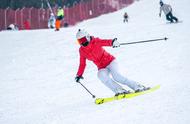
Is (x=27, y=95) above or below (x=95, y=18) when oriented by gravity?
below

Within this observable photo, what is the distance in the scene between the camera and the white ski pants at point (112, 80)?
744cm

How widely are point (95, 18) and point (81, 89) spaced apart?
29086 mm

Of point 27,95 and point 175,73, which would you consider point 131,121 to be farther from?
point 27,95

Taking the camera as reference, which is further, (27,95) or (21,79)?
(21,79)

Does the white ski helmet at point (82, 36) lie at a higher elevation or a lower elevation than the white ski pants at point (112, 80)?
higher

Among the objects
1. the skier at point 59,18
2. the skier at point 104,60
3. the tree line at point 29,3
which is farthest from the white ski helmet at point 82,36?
the tree line at point 29,3

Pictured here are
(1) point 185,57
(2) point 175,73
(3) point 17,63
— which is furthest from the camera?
(3) point 17,63

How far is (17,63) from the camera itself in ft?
47.4

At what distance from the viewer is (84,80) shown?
10.8 meters

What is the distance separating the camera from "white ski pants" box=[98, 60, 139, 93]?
744cm

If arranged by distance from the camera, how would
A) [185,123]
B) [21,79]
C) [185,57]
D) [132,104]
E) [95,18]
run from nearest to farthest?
[185,123], [132,104], [185,57], [21,79], [95,18]

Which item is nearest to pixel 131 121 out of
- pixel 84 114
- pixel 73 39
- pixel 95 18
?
pixel 84 114

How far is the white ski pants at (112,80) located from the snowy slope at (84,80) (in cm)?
48

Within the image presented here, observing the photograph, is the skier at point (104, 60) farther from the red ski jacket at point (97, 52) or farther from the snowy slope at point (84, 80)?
the snowy slope at point (84, 80)
